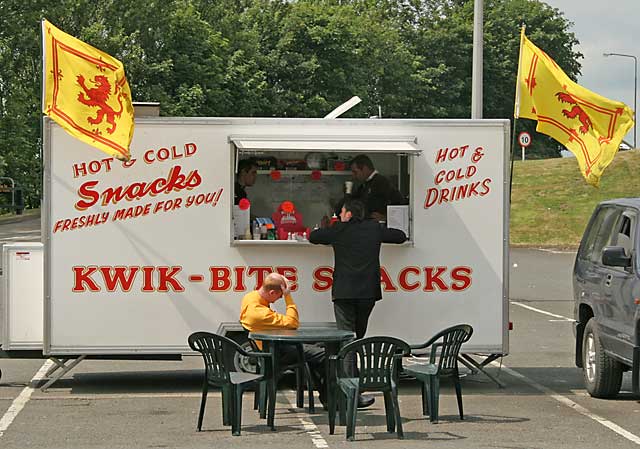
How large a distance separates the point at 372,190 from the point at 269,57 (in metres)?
54.3

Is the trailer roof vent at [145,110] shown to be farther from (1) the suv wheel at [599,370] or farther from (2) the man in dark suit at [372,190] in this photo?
(1) the suv wheel at [599,370]

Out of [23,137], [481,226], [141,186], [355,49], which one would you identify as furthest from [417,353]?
[355,49]

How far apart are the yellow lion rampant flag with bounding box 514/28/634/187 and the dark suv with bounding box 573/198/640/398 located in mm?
717

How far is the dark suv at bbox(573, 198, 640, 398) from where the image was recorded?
1070 centimetres

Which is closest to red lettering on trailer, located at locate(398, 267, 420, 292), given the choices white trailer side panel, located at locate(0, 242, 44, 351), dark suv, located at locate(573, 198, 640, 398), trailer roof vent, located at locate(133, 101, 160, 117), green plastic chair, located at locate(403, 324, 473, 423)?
green plastic chair, located at locate(403, 324, 473, 423)

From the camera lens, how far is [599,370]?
37.8 feet

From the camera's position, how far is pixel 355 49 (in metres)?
69.6

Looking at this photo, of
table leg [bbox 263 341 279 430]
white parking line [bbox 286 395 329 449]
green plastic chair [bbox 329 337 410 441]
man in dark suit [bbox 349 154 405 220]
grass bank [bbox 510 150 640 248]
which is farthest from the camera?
grass bank [bbox 510 150 640 248]

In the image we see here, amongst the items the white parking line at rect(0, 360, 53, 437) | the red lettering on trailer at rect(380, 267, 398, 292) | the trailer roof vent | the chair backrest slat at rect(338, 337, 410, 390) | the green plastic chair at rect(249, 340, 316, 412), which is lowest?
the white parking line at rect(0, 360, 53, 437)

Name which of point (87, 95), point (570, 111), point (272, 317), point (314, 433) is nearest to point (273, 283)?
point (272, 317)

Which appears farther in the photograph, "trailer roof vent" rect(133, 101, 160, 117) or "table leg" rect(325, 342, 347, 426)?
"trailer roof vent" rect(133, 101, 160, 117)

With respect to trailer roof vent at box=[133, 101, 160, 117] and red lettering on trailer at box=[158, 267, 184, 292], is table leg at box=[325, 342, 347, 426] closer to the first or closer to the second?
red lettering on trailer at box=[158, 267, 184, 292]

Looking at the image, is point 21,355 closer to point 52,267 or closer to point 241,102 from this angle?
point 52,267

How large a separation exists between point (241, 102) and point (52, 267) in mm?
50426
